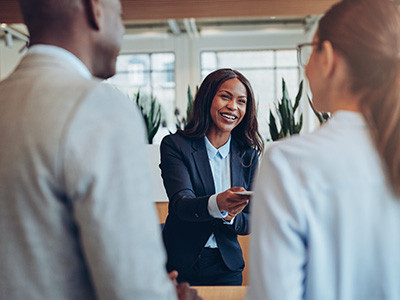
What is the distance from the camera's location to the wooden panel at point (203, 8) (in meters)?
2.56

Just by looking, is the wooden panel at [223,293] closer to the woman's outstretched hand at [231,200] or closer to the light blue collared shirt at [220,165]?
the woman's outstretched hand at [231,200]

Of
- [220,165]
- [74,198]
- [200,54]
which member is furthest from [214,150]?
[200,54]

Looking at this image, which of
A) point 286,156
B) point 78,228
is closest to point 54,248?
point 78,228

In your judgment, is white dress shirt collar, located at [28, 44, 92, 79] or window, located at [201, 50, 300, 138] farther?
window, located at [201, 50, 300, 138]

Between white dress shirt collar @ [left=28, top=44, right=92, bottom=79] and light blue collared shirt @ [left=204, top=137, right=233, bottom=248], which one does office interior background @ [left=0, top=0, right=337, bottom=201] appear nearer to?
light blue collared shirt @ [left=204, top=137, right=233, bottom=248]

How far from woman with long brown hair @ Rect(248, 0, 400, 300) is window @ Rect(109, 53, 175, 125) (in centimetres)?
1139

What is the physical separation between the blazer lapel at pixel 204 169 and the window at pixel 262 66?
10.2 m

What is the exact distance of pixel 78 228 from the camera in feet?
2.10

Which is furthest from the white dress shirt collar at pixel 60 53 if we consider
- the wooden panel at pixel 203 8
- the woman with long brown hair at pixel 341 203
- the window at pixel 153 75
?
the window at pixel 153 75

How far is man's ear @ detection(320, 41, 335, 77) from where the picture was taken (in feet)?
2.54

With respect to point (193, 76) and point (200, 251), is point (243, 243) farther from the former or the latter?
point (193, 76)

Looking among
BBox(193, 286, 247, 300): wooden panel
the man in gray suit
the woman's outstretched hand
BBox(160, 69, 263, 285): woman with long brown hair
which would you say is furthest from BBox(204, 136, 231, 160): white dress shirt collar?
the man in gray suit

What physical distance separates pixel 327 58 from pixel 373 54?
8 cm

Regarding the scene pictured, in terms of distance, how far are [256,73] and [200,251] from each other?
11005 millimetres
